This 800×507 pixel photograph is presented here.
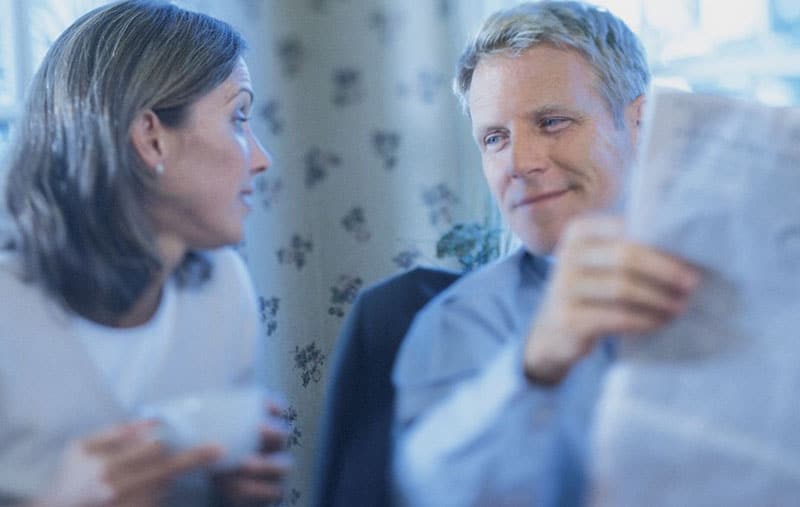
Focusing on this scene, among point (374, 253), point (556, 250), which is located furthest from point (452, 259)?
point (556, 250)

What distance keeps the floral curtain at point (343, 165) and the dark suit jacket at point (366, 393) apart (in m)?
0.06

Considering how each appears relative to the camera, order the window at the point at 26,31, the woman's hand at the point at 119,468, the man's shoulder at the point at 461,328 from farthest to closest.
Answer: the window at the point at 26,31 → the man's shoulder at the point at 461,328 → the woman's hand at the point at 119,468

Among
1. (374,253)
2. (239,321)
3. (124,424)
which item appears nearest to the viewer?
(124,424)

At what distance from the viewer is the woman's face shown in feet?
2.29

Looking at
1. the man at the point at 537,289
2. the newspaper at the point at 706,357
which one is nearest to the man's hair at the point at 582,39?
the man at the point at 537,289

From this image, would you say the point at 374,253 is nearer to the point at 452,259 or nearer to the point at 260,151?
the point at 452,259

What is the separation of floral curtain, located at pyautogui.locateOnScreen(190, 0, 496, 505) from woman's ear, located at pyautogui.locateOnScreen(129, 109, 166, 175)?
0.17 meters

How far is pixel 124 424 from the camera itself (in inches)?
25.1

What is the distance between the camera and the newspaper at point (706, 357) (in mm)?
632

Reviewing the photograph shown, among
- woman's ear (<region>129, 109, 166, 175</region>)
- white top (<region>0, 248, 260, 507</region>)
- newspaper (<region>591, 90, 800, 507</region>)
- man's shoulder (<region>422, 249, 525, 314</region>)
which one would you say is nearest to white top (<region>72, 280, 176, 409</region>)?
white top (<region>0, 248, 260, 507</region>)

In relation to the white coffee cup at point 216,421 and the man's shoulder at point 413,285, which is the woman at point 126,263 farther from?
the man's shoulder at point 413,285

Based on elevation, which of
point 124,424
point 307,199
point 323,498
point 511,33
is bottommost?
point 323,498

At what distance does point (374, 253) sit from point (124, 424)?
0.34 meters

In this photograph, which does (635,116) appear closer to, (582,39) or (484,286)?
(582,39)
